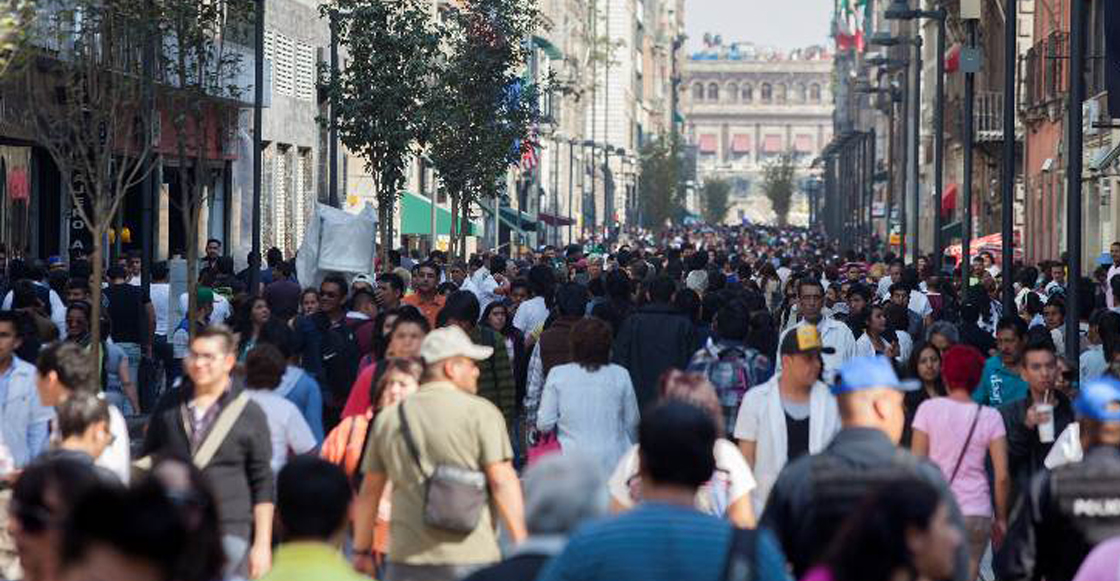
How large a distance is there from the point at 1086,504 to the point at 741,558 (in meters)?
2.50

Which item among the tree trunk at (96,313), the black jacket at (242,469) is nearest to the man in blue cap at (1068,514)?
the black jacket at (242,469)

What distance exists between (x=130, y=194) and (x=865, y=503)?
3569 cm

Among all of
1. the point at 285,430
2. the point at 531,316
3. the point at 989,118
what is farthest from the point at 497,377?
the point at 989,118

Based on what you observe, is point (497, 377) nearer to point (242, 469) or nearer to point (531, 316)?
point (242, 469)

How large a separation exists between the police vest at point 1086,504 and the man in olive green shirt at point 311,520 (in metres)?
2.58

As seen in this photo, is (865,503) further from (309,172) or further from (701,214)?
(701,214)

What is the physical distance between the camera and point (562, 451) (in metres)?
11.9

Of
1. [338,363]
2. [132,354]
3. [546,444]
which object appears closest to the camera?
[546,444]

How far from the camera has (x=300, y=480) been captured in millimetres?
6840

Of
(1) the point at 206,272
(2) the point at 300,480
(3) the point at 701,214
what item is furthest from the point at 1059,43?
(3) the point at 701,214

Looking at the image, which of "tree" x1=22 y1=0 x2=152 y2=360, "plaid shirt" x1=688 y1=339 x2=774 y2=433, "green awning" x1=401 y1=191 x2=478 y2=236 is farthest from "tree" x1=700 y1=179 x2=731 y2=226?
"plaid shirt" x1=688 y1=339 x2=774 y2=433

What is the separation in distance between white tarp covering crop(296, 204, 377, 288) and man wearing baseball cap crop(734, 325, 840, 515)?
1645 centimetres

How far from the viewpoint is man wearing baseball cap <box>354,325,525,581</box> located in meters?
9.28

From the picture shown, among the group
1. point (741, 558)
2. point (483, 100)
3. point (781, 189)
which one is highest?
point (781, 189)
